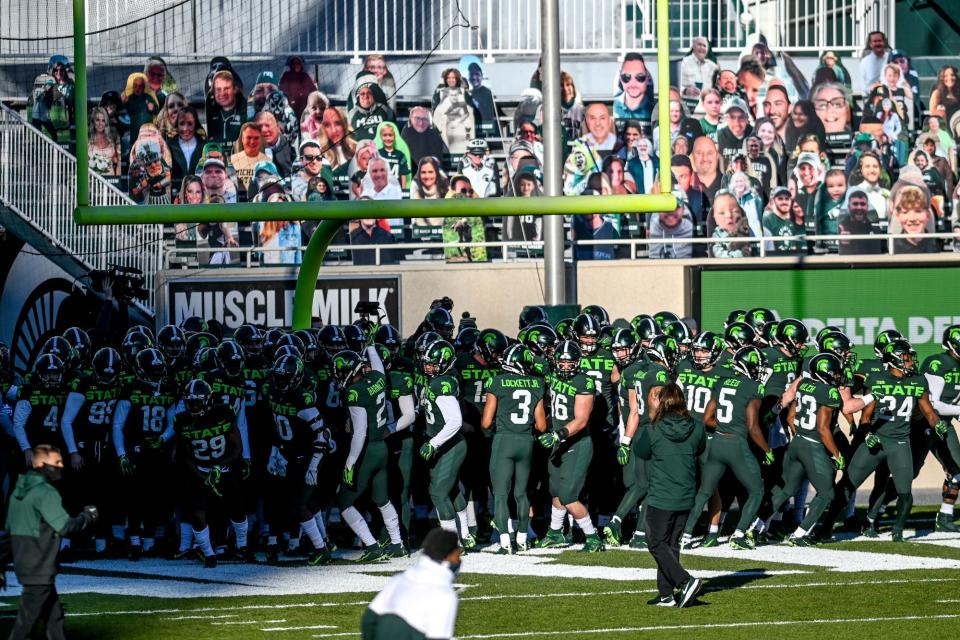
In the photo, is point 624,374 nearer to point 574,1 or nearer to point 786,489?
point 786,489

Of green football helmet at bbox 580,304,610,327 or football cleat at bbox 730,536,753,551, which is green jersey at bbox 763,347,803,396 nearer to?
football cleat at bbox 730,536,753,551

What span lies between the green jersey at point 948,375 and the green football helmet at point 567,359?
136 inches

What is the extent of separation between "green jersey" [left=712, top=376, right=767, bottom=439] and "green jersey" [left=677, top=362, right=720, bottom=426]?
6cm

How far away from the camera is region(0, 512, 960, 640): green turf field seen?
9.51m

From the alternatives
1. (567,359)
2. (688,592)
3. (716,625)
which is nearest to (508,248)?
(567,359)

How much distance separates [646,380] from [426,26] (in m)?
5.51

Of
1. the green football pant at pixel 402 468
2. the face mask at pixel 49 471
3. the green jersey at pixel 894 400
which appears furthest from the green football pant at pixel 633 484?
the face mask at pixel 49 471

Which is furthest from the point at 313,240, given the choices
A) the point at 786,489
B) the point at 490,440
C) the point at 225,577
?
the point at 786,489

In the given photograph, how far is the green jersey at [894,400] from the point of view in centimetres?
1307

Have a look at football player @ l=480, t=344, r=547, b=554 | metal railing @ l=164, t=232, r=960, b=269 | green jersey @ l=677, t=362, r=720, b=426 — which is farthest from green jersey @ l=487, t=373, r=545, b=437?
metal railing @ l=164, t=232, r=960, b=269

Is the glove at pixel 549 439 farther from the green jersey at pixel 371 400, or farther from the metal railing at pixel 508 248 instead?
the metal railing at pixel 508 248

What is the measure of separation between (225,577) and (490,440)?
9.16 ft

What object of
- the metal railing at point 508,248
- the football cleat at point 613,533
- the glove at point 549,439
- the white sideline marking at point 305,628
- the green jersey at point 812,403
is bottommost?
the white sideline marking at point 305,628

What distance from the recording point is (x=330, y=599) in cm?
1052
